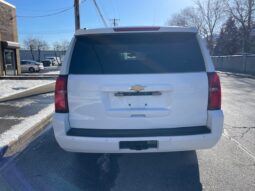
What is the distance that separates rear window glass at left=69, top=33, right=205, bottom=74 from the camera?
3.72m

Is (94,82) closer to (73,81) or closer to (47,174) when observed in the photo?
(73,81)

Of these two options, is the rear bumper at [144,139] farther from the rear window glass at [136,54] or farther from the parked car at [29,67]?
the parked car at [29,67]

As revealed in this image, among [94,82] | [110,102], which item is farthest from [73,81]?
[110,102]

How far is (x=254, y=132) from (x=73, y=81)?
453 cm

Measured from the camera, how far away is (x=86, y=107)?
3688 millimetres

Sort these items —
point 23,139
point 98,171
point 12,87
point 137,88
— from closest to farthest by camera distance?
point 137,88
point 98,171
point 23,139
point 12,87

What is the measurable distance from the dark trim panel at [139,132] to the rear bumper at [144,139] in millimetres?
21

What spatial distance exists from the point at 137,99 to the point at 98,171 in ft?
4.38

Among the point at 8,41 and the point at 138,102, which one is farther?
the point at 8,41

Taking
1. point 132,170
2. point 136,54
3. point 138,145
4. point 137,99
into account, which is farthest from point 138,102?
point 132,170

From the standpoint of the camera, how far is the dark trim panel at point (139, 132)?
3.64m

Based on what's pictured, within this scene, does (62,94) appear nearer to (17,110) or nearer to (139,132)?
(139,132)

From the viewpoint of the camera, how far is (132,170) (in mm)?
4348

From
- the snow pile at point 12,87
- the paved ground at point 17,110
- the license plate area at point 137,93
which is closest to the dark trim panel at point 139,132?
the license plate area at point 137,93
